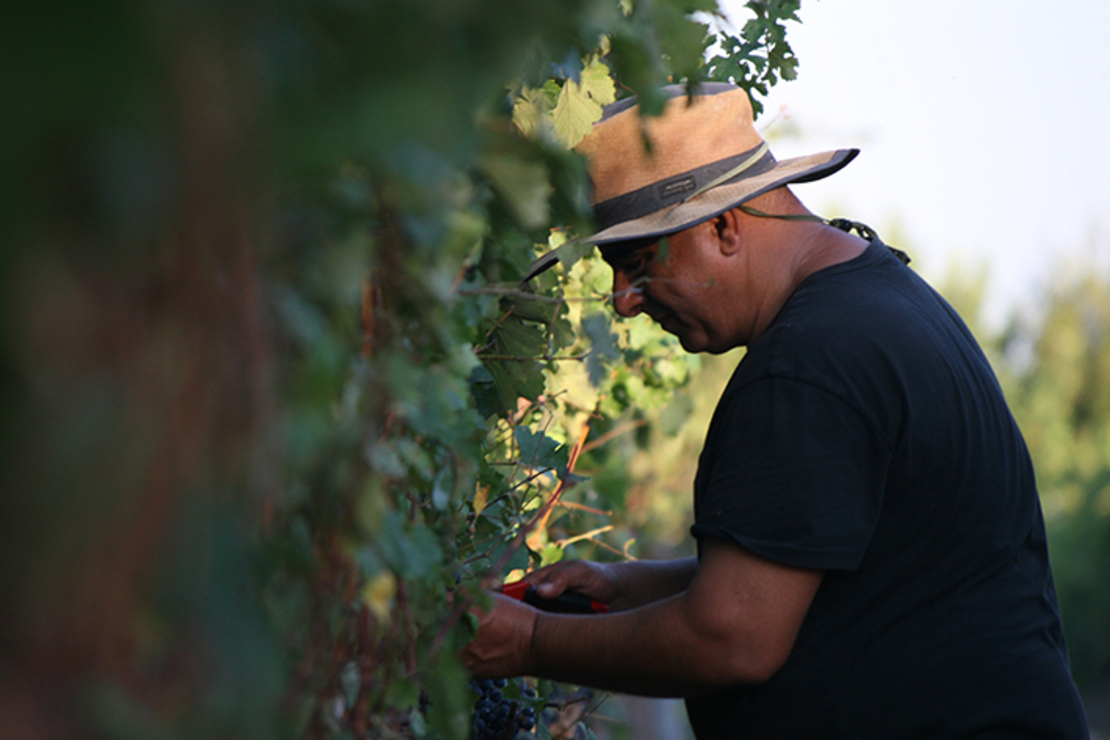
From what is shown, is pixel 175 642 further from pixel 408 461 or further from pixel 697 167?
pixel 697 167

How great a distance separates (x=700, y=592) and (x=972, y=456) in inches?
23.0

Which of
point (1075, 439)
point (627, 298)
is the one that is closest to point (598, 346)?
point (627, 298)

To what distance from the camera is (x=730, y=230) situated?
7.09ft

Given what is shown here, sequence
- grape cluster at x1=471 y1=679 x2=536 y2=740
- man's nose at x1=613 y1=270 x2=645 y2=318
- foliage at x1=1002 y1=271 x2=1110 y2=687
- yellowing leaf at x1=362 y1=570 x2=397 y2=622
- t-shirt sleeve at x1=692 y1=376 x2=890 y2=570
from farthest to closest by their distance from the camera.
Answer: foliage at x1=1002 y1=271 x2=1110 y2=687 < man's nose at x1=613 y1=270 x2=645 y2=318 < grape cluster at x1=471 y1=679 x2=536 y2=740 < t-shirt sleeve at x1=692 y1=376 x2=890 y2=570 < yellowing leaf at x1=362 y1=570 x2=397 y2=622

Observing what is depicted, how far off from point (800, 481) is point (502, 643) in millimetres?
605

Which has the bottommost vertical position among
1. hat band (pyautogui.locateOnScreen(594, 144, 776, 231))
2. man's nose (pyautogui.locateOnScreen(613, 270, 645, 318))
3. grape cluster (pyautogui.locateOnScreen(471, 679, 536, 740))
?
grape cluster (pyautogui.locateOnScreen(471, 679, 536, 740))

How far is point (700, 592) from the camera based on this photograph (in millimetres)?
1789

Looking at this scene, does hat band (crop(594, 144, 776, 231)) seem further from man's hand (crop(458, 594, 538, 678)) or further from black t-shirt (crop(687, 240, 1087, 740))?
man's hand (crop(458, 594, 538, 678))

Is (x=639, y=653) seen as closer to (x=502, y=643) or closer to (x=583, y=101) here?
(x=502, y=643)

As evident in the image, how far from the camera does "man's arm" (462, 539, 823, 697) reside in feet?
5.76

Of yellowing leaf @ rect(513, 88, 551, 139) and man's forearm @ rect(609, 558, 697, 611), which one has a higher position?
yellowing leaf @ rect(513, 88, 551, 139)

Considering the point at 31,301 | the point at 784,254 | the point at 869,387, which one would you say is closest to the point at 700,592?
the point at 869,387

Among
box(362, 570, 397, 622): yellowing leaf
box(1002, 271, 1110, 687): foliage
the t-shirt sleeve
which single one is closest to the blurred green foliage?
box(1002, 271, 1110, 687): foliage

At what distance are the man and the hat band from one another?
8.8 inches
